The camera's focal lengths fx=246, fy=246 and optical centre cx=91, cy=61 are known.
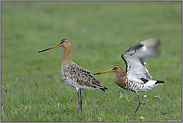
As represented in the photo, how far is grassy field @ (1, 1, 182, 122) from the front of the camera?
674cm

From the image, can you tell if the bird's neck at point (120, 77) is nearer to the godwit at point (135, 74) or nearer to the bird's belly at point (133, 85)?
the godwit at point (135, 74)

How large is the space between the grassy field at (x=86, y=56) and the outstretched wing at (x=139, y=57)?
0.27 metres

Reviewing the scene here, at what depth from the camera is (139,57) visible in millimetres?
5980

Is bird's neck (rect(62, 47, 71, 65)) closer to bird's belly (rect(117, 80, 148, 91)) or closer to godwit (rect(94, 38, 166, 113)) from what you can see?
godwit (rect(94, 38, 166, 113))

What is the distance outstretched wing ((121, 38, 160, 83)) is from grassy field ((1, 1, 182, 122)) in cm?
27

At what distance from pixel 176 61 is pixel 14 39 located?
9953 mm

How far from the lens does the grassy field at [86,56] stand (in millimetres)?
6742

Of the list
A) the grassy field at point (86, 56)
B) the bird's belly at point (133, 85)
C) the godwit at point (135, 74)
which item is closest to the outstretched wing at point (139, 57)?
the godwit at point (135, 74)

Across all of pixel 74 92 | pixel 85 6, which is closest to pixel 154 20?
pixel 85 6

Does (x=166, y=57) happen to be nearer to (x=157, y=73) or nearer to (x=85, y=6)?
(x=157, y=73)

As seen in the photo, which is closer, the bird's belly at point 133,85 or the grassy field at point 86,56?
the bird's belly at point 133,85

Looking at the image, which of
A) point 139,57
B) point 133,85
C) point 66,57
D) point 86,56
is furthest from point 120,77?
point 86,56

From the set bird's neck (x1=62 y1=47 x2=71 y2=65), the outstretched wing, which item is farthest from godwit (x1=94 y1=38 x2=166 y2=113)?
bird's neck (x1=62 y1=47 x2=71 y2=65)

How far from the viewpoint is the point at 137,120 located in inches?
242
